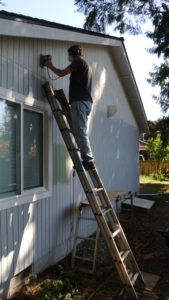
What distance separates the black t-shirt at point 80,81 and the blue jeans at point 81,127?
9 centimetres

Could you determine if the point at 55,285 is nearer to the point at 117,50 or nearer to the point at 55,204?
the point at 55,204

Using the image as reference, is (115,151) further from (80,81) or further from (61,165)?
(80,81)

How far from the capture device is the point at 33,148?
5.86 meters

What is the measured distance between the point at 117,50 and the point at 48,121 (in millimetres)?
5311

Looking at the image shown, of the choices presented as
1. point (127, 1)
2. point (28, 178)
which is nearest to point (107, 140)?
point (28, 178)

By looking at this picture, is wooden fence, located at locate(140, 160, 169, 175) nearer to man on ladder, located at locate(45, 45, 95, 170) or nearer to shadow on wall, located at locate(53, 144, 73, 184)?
shadow on wall, located at locate(53, 144, 73, 184)

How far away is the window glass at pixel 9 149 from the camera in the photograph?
4941 millimetres

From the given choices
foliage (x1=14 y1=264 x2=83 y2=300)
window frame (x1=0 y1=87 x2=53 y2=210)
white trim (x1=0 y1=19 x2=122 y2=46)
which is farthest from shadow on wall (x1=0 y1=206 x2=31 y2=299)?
white trim (x1=0 y1=19 x2=122 y2=46)

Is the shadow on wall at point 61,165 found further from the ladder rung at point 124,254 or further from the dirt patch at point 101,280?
the ladder rung at point 124,254

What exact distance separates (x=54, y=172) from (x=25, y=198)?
3.95 feet

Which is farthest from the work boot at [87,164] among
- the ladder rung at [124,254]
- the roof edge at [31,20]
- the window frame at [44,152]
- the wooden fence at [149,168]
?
the wooden fence at [149,168]

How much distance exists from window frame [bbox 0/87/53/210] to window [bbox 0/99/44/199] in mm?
42

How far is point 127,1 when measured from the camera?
1652 centimetres

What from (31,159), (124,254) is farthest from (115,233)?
(31,159)
